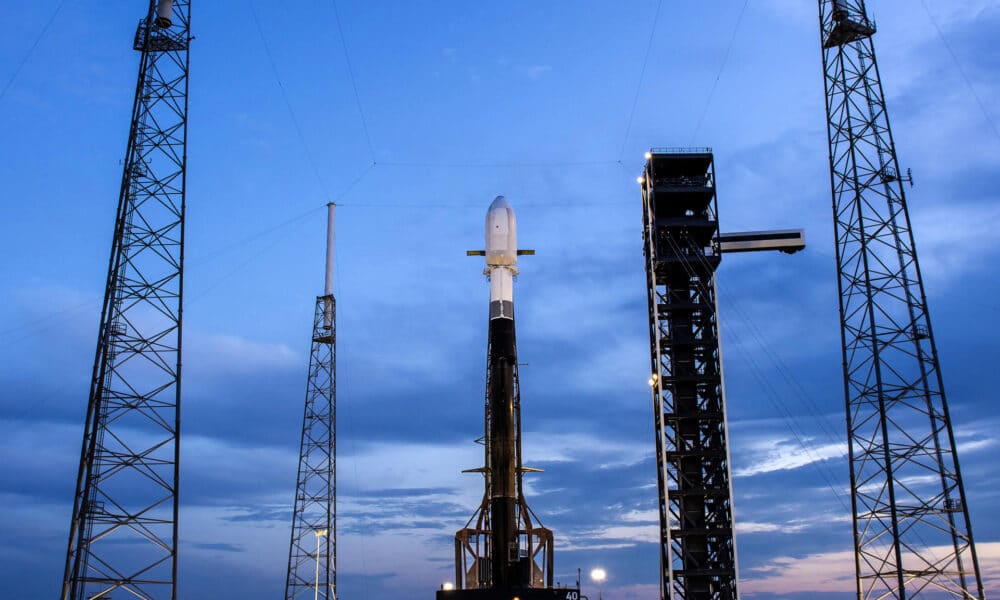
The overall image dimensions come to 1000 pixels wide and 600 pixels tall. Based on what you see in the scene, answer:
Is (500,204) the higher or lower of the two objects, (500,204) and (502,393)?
the higher

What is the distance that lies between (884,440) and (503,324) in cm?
2166

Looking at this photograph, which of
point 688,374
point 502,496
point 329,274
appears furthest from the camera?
point 329,274

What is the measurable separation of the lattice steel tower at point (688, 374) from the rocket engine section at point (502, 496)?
11.0m

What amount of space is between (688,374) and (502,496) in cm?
1854

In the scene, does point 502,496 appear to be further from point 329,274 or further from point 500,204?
point 329,274

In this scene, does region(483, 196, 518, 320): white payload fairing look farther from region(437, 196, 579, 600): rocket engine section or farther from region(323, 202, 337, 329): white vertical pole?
region(323, 202, 337, 329): white vertical pole

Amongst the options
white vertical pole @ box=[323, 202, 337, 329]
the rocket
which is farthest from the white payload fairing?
white vertical pole @ box=[323, 202, 337, 329]

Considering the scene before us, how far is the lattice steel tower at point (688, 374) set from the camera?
5469 cm

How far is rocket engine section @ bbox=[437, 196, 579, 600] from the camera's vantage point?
44.7m

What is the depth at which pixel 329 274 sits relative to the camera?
71.4m

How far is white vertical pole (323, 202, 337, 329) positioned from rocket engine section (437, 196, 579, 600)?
20658mm

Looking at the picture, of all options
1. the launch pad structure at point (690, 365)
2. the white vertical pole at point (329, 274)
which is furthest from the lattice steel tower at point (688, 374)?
the white vertical pole at point (329, 274)

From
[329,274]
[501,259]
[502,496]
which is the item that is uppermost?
[329,274]

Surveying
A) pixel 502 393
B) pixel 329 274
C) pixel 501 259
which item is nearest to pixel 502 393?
pixel 502 393
